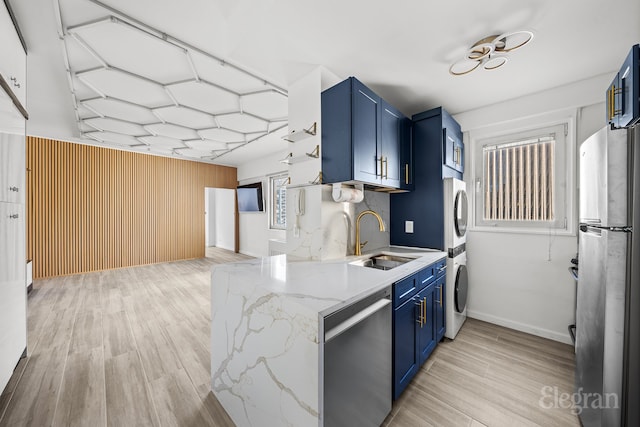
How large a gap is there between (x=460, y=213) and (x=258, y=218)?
Result: 4.81 metres

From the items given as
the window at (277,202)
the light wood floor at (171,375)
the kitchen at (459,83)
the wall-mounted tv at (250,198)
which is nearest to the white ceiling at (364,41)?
the kitchen at (459,83)

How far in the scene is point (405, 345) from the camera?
1.66 meters

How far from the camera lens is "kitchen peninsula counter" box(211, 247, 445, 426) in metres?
1.04

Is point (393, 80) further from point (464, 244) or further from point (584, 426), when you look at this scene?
point (584, 426)

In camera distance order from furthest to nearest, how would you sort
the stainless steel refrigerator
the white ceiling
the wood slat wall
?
the wood slat wall < the white ceiling < the stainless steel refrigerator

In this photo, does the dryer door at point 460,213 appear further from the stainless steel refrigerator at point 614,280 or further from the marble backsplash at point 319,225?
the stainless steel refrigerator at point 614,280

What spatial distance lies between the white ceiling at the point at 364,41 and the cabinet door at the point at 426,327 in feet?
6.27

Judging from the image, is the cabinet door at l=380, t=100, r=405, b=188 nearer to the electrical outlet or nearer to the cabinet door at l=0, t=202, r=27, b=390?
the electrical outlet

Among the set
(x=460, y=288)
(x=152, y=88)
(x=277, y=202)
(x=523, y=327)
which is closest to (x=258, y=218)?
(x=277, y=202)

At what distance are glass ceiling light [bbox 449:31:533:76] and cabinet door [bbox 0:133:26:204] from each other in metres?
3.31

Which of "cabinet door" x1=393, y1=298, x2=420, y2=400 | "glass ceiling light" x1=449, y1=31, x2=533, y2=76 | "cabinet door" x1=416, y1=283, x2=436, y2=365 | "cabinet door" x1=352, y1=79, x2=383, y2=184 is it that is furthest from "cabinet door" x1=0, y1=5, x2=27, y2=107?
"cabinet door" x1=416, y1=283, x2=436, y2=365

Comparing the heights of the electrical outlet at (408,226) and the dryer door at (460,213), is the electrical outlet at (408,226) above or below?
below

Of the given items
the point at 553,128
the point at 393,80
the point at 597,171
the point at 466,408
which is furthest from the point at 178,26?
the point at 553,128

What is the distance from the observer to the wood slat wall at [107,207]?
440 centimetres
